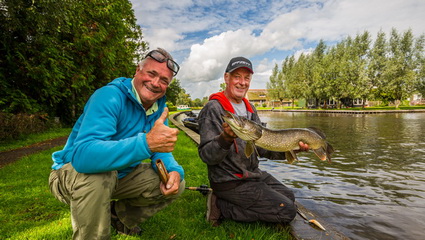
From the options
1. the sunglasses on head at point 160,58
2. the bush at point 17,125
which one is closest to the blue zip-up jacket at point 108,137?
the sunglasses on head at point 160,58

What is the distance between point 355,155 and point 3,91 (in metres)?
16.9

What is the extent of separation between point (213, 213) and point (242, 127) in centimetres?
161

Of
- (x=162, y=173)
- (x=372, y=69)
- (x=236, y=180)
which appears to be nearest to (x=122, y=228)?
(x=162, y=173)

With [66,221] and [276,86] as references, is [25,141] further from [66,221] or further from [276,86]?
[276,86]

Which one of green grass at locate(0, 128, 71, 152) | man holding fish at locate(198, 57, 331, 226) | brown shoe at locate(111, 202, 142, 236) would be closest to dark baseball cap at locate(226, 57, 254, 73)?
man holding fish at locate(198, 57, 331, 226)

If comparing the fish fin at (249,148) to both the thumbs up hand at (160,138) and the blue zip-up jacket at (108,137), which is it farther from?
the blue zip-up jacket at (108,137)

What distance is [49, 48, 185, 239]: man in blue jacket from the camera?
2125 mm

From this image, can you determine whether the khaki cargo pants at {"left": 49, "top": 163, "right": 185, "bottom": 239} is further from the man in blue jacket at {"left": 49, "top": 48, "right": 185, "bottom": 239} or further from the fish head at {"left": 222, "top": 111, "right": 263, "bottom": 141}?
the fish head at {"left": 222, "top": 111, "right": 263, "bottom": 141}

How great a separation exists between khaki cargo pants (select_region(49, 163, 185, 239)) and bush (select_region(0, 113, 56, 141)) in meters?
11.1

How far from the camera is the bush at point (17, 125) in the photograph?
10766 mm

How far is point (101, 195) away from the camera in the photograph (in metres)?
2.37

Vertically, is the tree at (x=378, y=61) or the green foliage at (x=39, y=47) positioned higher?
the tree at (x=378, y=61)

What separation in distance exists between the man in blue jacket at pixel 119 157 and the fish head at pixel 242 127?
0.75m

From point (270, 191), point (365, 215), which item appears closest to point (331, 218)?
point (365, 215)
